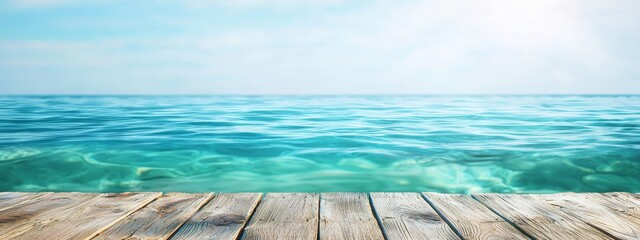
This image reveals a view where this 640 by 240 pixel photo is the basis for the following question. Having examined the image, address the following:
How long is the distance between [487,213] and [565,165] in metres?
4.22

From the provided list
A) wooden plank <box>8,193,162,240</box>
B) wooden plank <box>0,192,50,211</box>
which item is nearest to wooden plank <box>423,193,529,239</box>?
wooden plank <box>8,193,162,240</box>

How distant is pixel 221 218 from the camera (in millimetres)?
2117

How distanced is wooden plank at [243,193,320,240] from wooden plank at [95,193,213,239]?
13.0 inches

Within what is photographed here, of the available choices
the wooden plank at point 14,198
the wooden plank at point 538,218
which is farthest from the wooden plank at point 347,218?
the wooden plank at point 14,198

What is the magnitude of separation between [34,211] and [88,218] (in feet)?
1.13

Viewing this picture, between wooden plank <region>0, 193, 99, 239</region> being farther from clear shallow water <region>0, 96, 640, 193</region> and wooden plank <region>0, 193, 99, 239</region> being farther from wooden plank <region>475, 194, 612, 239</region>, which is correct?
clear shallow water <region>0, 96, 640, 193</region>

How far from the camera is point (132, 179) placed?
5.36 meters

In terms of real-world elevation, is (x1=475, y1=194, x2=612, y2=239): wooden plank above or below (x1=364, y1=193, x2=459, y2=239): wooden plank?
above

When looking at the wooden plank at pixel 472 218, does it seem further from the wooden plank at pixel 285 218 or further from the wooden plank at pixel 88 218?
the wooden plank at pixel 88 218

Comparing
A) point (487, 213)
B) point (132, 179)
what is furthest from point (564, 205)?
point (132, 179)

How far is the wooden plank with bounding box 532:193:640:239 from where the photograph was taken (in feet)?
6.38

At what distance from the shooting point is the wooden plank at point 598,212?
194 cm

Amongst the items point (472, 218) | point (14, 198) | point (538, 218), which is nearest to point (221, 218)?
point (472, 218)

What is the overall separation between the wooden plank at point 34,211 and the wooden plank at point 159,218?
1.22 ft
